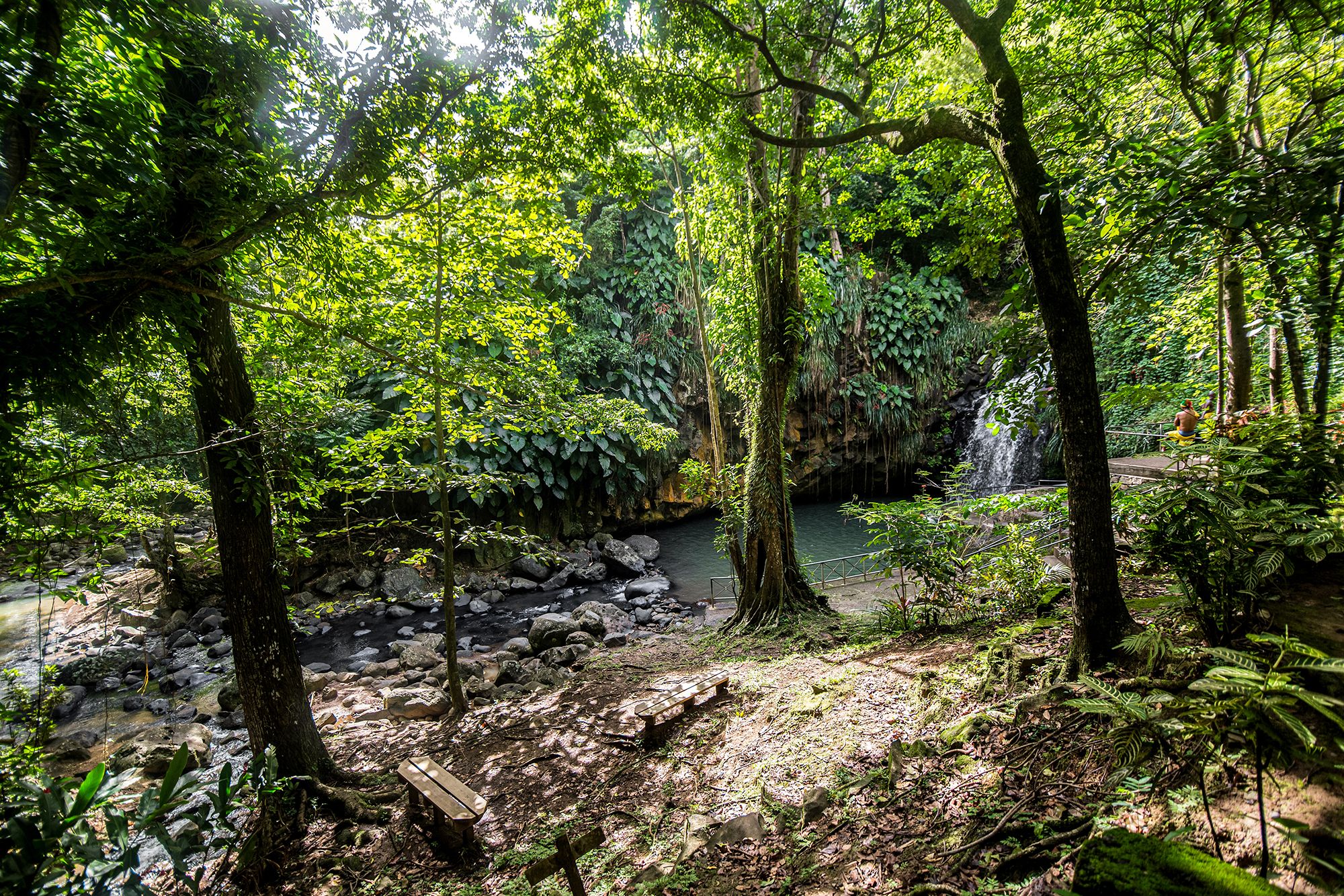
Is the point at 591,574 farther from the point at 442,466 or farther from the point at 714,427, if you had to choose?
the point at 442,466

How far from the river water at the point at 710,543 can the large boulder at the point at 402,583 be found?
5220 mm

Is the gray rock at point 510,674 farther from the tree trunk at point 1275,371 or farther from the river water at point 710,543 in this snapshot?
the tree trunk at point 1275,371

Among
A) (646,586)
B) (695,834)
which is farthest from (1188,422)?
(646,586)

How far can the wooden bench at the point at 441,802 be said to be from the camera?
3234 mm

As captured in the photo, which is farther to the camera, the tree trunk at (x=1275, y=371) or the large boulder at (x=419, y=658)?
the large boulder at (x=419, y=658)

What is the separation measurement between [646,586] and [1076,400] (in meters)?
9.39

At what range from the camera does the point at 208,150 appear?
2.61 meters

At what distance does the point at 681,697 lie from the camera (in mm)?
4281

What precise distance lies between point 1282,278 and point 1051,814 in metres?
3.27

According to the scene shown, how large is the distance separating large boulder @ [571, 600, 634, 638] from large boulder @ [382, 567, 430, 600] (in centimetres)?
394

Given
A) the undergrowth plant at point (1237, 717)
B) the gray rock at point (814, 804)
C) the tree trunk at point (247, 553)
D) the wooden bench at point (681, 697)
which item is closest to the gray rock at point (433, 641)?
the tree trunk at point (247, 553)

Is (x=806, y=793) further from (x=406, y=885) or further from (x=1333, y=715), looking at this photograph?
(x=406, y=885)

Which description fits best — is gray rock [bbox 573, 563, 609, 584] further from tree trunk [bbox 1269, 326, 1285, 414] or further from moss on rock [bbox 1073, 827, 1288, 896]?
moss on rock [bbox 1073, 827, 1288, 896]

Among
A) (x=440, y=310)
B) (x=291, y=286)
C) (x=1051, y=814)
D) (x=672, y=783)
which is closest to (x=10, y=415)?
(x=291, y=286)
